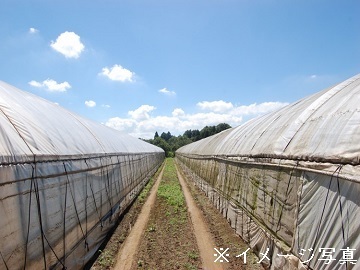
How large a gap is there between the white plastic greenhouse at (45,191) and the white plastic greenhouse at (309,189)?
5260 mm

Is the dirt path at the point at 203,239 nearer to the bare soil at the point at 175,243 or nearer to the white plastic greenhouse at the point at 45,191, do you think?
the bare soil at the point at 175,243

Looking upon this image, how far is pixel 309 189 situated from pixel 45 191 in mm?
5729

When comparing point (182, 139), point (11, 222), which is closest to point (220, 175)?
point (11, 222)

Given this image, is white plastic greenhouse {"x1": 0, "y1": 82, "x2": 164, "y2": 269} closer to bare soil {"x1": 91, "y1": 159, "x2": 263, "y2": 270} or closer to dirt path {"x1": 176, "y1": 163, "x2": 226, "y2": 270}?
bare soil {"x1": 91, "y1": 159, "x2": 263, "y2": 270}

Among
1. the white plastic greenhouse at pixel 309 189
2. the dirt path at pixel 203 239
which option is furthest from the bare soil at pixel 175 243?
the white plastic greenhouse at pixel 309 189

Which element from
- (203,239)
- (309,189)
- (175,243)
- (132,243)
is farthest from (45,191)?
(203,239)

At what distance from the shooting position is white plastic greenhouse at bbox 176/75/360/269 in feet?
17.5

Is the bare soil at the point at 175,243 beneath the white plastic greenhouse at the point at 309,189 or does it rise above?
beneath

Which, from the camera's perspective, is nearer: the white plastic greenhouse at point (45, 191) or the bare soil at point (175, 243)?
the white plastic greenhouse at point (45, 191)

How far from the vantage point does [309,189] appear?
656 cm

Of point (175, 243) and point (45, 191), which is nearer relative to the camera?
point (45, 191)

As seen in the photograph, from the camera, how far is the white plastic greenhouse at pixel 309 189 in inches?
210

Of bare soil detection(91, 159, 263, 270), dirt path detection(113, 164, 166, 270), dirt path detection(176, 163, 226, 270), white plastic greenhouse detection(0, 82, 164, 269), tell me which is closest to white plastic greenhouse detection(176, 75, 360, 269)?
bare soil detection(91, 159, 263, 270)

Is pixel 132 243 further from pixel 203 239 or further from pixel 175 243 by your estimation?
pixel 203 239
